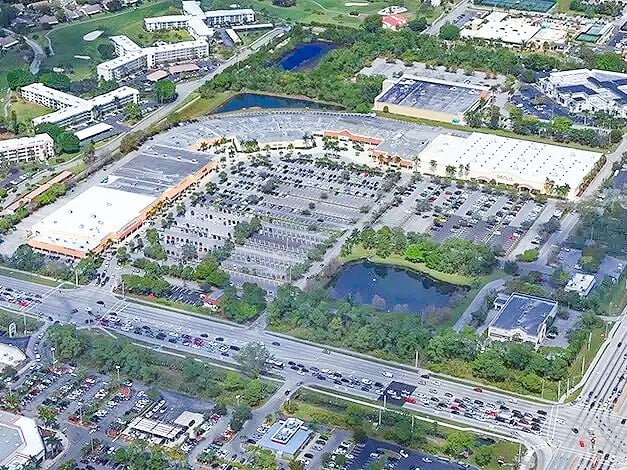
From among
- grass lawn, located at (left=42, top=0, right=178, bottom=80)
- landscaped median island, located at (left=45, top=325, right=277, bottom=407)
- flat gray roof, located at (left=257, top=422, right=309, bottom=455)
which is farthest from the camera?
grass lawn, located at (left=42, top=0, right=178, bottom=80)

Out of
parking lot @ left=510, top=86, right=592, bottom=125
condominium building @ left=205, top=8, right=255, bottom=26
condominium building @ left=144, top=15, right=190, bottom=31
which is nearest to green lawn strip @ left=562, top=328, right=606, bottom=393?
parking lot @ left=510, top=86, right=592, bottom=125

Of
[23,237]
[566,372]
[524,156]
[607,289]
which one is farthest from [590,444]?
[23,237]

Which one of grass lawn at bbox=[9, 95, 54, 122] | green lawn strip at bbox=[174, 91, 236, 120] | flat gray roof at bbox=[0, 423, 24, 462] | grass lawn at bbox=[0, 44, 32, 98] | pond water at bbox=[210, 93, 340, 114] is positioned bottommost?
pond water at bbox=[210, 93, 340, 114]

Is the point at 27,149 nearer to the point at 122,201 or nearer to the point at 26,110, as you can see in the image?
the point at 26,110

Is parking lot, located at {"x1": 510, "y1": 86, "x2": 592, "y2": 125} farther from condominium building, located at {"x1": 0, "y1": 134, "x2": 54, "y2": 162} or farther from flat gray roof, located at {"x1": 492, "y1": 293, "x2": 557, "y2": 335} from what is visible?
condominium building, located at {"x1": 0, "y1": 134, "x2": 54, "y2": 162}

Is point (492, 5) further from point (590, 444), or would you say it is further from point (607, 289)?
point (590, 444)
